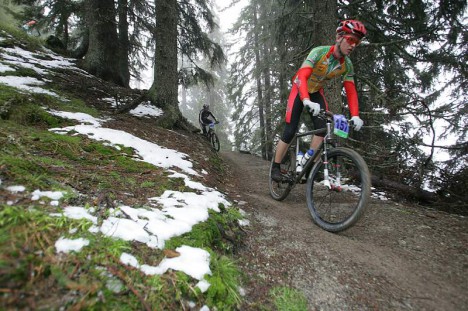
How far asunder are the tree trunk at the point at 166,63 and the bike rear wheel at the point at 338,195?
177 inches

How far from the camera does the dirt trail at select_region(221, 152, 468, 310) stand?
1885mm

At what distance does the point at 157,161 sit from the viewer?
402 centimetres

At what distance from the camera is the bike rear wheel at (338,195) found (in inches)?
111

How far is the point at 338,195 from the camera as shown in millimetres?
4461

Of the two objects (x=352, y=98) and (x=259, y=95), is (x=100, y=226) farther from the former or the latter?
(x=259, y=95)

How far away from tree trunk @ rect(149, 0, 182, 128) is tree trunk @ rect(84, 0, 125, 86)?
2477 millimetres

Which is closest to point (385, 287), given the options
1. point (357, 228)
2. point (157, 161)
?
point (357, 228)

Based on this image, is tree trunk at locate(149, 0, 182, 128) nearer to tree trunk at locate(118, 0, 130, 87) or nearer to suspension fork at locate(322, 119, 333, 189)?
tree trunk at locate(118, 0, 130, 87)

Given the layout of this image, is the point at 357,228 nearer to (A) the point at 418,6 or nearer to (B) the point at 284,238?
(B) the point at 284,238

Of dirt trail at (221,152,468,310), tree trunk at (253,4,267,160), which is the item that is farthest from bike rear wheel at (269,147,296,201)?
tree trunk at (253,4,267,160)

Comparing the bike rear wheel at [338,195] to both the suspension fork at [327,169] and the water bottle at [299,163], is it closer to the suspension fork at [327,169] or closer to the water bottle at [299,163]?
the suspension fork at [327,169]

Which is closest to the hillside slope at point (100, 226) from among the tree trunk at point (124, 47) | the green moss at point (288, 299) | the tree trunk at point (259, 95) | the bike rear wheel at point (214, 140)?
the green moss at point (288, 299)

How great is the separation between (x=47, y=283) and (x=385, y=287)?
2.39 meters

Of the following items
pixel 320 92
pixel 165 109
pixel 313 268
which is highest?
pixel 320 92
